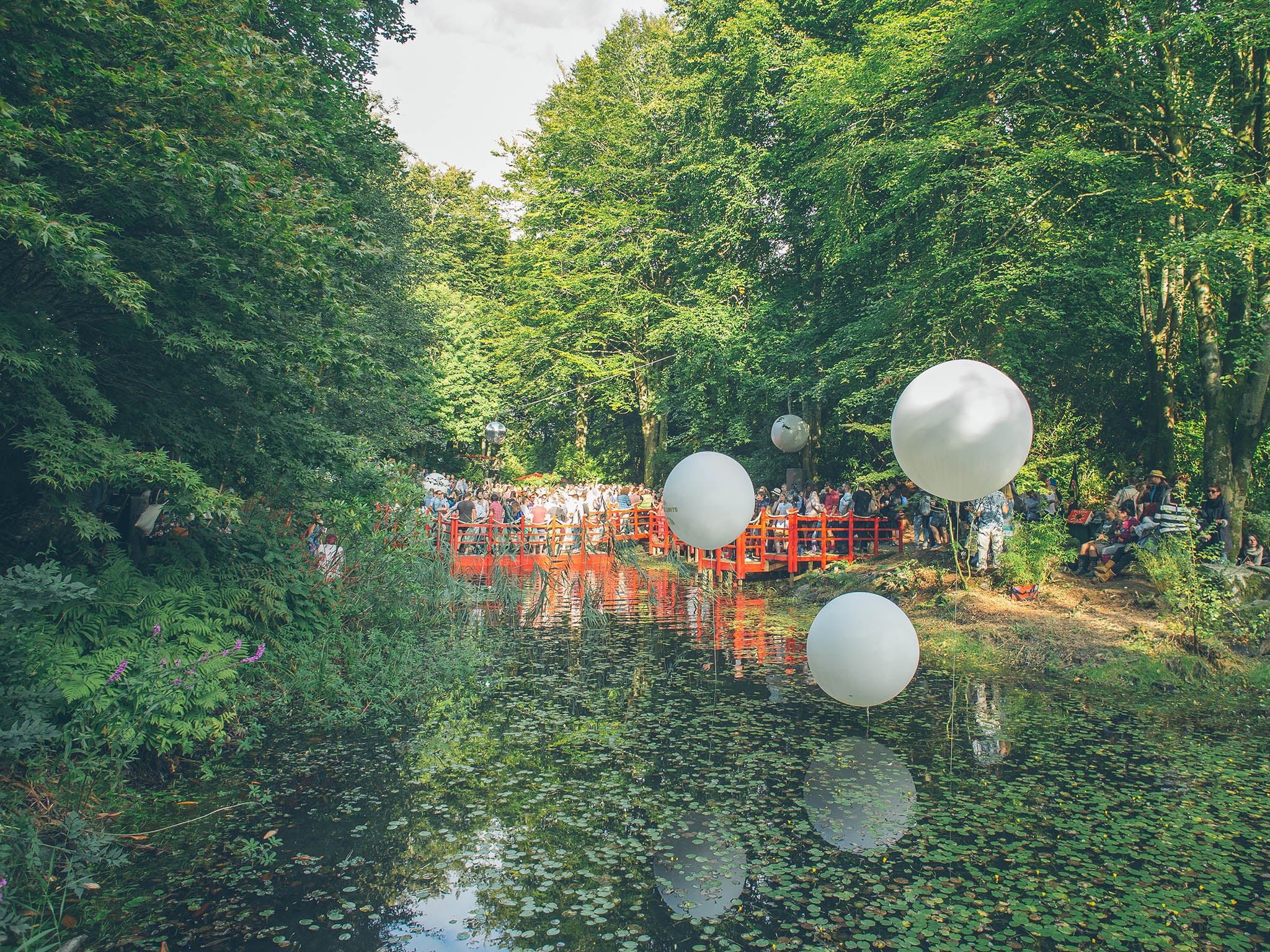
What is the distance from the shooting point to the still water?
4141mm

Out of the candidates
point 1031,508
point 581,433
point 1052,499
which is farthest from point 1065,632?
point 581,433

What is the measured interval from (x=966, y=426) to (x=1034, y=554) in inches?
233

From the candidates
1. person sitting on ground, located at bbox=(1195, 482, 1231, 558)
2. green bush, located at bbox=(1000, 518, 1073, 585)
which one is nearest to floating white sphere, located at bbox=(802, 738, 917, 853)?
green bush, located at bbox=(1000, 518, 1073, 585)

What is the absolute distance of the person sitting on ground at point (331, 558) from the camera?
924cm

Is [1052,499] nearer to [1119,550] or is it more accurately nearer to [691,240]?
[1119,550]

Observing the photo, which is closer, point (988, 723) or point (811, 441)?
point (988, 723)

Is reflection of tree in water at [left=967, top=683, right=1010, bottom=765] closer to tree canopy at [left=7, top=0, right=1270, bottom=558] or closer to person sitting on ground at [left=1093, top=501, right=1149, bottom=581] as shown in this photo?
person sitting on ground at [left=1093, top=501, right=1149, bottom=581]

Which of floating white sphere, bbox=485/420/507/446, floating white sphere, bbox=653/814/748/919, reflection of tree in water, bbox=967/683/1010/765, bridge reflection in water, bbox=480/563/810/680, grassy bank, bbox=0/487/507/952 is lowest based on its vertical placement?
floating white sphere, bbox=653/814/748/919

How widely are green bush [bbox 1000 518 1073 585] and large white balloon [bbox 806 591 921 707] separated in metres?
5.46

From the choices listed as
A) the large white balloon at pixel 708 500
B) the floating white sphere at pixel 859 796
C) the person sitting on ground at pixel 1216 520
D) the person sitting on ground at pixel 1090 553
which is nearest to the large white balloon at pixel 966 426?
the floating white sphere at pixel 859 796

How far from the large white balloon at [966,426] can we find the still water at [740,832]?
2.31 meters

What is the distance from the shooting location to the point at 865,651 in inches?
268

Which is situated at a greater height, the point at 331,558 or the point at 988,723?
the point at 331,558

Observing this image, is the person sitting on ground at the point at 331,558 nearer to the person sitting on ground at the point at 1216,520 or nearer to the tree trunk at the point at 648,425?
the person sitting on ground at the point at 1216,520
